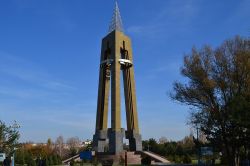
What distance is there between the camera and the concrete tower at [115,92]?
4491cm

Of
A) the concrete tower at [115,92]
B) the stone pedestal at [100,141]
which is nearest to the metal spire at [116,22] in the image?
the concrete tower at [115,92]

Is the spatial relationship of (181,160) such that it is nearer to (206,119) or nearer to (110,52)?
(110,52)

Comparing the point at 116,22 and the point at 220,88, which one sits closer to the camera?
the point at 220,88

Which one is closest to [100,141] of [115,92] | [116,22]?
[115,92]

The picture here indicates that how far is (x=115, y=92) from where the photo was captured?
45375 mm

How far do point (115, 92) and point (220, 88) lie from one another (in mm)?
16251

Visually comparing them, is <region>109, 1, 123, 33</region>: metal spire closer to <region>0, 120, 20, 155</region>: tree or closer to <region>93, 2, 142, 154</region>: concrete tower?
<region>93, 2, 142, 154</region>: concrete tower

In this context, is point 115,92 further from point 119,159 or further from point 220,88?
point 220,88

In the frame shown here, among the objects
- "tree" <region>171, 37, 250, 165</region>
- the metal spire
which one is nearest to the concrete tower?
the metal spire

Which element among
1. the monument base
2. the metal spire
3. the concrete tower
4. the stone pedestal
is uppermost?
the metal spire

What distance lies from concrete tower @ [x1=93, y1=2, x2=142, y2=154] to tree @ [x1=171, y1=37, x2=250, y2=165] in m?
12.7

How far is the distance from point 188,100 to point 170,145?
128 feet

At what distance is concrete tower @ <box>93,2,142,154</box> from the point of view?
147ft

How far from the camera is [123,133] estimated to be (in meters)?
45.6
